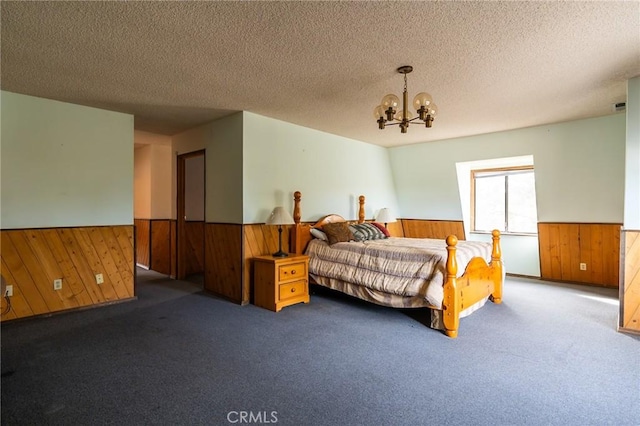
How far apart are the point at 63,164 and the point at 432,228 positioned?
580 centimetres

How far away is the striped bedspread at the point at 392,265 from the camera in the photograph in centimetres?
327

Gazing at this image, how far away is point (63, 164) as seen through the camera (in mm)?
3787

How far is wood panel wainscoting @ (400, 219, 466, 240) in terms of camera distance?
6.13 metres

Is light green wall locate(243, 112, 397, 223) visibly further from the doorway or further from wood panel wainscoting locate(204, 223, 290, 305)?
the doorway

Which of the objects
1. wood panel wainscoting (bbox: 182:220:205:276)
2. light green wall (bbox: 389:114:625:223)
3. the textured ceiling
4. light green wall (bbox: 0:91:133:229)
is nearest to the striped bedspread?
the textured ceiling

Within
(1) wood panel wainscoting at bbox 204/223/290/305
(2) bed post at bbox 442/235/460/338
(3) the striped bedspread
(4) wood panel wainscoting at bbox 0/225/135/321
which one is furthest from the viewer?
(1) wood panel wainscoting at bbox 204/223/290/305

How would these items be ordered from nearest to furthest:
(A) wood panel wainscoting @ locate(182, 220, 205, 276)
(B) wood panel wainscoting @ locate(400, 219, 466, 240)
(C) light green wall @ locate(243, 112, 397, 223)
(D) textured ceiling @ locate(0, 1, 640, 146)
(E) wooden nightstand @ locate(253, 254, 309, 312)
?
(D) textured ceiling @ locate(0, 1, 640, 146) → (E) wooden nightstand @ locate(253, 254, 309, 312) → (C) light green wall @ locate(243, 112, 397, 223) → (A) wood panel wainscoting @ locate(182, 220, 205, 276) → (B) wood panel wainscoting @ locate(400, 219, 466, 240)

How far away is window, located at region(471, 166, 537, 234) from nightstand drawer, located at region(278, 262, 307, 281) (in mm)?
4044

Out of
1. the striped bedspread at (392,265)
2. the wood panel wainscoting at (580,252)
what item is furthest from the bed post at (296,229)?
the wood panel wainscoting at (580,252)

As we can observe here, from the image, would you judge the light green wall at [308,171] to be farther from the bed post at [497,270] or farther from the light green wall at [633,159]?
the light green wall at [633,159]

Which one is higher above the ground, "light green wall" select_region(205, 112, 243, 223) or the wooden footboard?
"light green wall" select_region(205, 112, 243, 223)

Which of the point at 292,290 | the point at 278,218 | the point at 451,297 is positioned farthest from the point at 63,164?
the point at 451,297

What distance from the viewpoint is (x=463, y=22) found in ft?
7.15

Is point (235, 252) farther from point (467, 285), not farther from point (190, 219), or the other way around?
point (467, 285)
